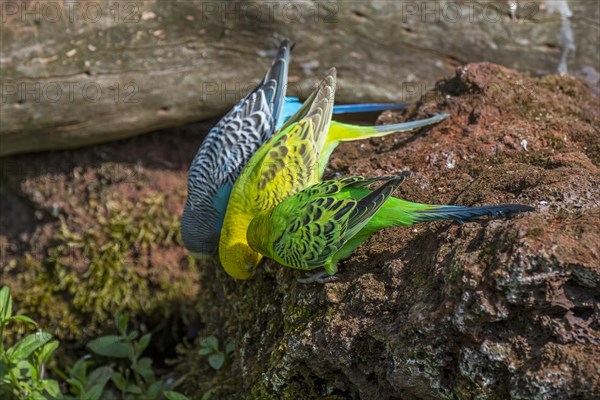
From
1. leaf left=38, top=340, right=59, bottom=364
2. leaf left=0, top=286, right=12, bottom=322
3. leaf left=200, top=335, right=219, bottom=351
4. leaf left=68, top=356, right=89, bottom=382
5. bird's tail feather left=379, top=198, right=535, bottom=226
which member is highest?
bird's tail feather left=379, top=198, right=535, bottom=226

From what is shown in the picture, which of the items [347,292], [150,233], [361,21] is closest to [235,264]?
[347,292]

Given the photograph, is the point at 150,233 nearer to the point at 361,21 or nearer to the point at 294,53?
the point at 294,53

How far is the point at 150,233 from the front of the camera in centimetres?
600

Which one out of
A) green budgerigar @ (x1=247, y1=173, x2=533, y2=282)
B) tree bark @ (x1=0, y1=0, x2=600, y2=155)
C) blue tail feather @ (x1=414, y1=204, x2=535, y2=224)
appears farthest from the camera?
tree bark @ (x1=0, y1=0, x2=600, y2=155)

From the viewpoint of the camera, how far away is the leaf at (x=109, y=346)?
451 cm

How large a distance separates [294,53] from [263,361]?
9.53ft

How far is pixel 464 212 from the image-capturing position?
311 cm

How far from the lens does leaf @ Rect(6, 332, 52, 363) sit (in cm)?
392

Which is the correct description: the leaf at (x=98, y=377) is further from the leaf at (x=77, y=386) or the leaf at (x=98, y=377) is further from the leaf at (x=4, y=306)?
the leaf at (x=4, y=306)

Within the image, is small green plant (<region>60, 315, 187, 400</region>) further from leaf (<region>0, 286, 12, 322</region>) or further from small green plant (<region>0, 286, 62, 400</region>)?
leaf (<region>0, 286, 12, 322</region>)

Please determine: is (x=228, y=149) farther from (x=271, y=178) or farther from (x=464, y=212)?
(x=464, y=212)

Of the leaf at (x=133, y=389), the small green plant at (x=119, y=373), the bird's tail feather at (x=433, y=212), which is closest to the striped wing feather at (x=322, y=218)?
the bird's tail feather at (x=433, y=212)

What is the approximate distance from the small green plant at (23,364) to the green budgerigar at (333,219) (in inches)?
58.8

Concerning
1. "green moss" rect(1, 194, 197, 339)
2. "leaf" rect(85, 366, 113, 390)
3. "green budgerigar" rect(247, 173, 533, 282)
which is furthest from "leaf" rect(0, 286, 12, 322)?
"green moss" rect(1, 194, 197, 339)
